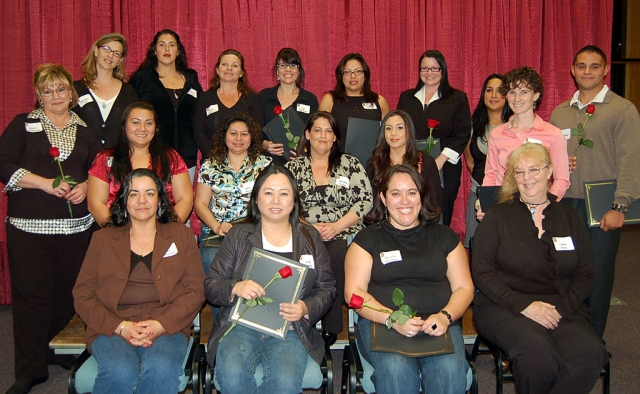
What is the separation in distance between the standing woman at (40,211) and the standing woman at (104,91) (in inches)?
19.3

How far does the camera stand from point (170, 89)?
14.3 ft

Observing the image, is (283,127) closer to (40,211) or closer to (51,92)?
(51,92)

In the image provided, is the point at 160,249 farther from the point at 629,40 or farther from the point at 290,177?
the point at 629,40

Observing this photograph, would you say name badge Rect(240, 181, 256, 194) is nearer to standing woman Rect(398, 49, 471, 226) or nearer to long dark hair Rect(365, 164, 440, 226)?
long dark hair Rect(365, 164, 440, 226)

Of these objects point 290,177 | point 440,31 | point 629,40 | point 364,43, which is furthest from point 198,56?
point 629,40

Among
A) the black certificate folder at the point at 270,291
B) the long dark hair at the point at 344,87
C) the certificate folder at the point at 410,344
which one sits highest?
the long dark hair at the point at 344,87

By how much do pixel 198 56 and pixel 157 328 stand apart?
314cm

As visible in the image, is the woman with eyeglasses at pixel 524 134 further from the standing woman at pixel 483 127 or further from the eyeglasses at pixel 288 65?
the eyeglasses at pixel 288 65

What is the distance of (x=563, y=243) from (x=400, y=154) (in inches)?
54.0

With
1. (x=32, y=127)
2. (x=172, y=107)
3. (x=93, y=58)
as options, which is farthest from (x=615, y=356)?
(x=93, y=58)

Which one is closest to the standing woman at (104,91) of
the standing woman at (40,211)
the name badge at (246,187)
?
the standing woman at (40,211)

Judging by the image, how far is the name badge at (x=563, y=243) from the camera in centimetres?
283

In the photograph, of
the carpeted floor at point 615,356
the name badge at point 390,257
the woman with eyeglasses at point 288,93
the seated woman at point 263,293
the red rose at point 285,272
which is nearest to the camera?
the red rose at point 285,272

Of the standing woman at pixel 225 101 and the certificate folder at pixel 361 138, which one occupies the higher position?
the standing woman at pixel 225 101
